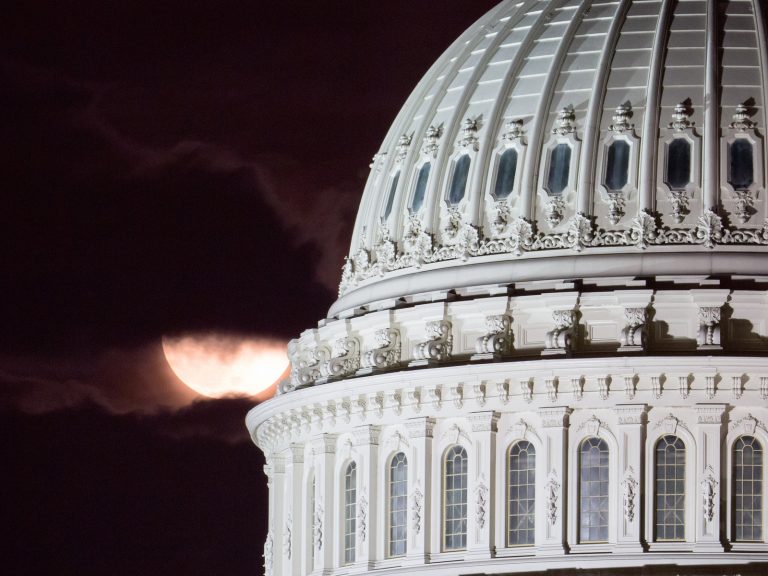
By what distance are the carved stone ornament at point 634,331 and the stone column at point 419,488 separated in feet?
22.1

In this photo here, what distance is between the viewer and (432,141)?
386 feet

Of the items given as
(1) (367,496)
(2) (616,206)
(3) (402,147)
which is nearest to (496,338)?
(2) (616,206)

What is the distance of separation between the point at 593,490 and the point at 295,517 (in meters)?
12.3

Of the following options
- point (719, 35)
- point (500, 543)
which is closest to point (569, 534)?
point (500, 543)

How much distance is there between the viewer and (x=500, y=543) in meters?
109

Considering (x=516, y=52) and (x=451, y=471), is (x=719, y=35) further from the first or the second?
(x=451, y=471)

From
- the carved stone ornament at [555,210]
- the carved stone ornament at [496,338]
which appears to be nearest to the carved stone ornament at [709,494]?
the carved stone ornament at [496,338]

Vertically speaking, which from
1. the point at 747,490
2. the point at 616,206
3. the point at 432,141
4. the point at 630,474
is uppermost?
the point at 432,141

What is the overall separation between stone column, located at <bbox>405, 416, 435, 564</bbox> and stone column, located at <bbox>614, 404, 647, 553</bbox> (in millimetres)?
6368

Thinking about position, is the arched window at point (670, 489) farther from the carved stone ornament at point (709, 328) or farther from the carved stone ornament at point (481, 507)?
the carved stone ornament at point (481, 507)

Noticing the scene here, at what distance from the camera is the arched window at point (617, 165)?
112 meters

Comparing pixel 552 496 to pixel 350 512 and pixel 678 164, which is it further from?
pixel 678 164

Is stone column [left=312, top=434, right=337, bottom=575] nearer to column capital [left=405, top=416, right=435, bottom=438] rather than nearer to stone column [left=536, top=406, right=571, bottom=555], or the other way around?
column capital [left=405, top=416, right=435, bottom=438]

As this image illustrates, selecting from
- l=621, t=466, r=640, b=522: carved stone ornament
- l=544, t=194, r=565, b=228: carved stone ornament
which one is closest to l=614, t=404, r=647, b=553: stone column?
l=621, t=466, r=640, b=522: carved stone ornament
